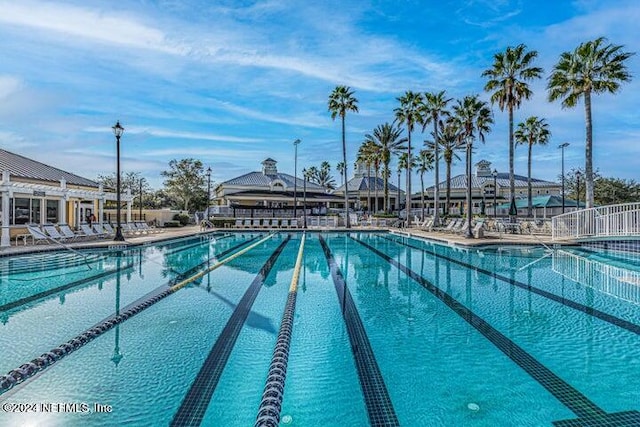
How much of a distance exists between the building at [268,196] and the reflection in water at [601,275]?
21.5 m

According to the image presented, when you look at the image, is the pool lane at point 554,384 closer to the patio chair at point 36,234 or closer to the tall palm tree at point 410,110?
the patio chair at point 36,234

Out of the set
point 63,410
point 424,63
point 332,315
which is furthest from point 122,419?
point 424,63

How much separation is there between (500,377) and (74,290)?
8758 mm

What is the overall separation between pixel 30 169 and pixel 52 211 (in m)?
2.68

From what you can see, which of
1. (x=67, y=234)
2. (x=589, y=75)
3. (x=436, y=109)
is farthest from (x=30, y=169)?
(x=589, y=75)

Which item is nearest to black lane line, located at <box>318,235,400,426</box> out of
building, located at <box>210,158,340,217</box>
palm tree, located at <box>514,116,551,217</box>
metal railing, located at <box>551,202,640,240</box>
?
metal railing, located at <box>551,202,640,240</box>

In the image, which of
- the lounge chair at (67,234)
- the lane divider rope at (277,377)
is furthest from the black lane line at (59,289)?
the lounge chair at (67,234)

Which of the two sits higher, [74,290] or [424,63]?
[424,63]

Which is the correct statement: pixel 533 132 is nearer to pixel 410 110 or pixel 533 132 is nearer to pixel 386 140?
pixel 410 110

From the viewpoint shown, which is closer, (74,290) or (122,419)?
(122,419)

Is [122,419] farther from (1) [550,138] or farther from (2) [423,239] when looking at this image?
(1) [550,138]

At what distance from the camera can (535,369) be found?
14.0ft

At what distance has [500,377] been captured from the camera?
408 cm

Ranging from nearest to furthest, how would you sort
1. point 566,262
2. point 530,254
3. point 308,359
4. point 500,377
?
point 500,377, point 308,359, point 566,262, point 530,254
